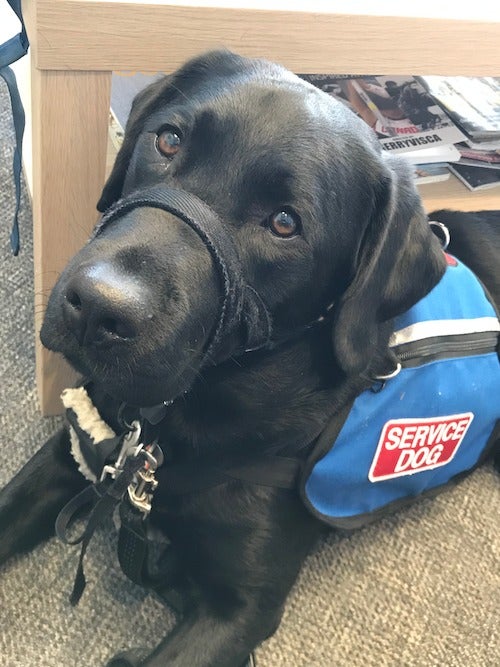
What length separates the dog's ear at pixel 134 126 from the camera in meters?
1.06

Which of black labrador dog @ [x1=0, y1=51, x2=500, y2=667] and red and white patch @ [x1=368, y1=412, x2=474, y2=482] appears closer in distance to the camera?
black labrador dog @ [x1=0, y1=51, x2=500, y2=667]

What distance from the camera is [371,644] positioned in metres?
1.34

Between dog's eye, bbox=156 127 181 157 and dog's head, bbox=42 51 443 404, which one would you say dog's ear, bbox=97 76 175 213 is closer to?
dog's head, bbox=42 51 443 404

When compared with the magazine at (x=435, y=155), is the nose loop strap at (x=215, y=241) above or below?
above

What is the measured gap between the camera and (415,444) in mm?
1241

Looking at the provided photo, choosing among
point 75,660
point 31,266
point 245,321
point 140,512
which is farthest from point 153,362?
point 31,266

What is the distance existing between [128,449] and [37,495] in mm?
269

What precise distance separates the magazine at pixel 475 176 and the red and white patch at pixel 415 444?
0.62m

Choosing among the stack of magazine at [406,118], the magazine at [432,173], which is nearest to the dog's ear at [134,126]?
the stack of magazine at [406,118]

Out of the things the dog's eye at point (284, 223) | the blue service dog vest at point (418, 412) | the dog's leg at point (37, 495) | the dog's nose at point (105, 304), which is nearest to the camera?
the dog's nose at point (105, 304)

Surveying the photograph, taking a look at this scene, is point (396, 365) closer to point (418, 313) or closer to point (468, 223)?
point (418, 313)

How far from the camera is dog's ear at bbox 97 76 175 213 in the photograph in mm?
1056

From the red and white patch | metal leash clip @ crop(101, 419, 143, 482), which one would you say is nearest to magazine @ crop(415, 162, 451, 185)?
the red and white patch

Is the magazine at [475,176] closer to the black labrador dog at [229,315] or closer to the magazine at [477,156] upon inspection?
the magazine at [477,156]
